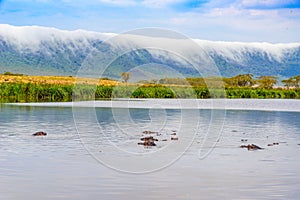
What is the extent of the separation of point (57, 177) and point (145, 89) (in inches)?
2127

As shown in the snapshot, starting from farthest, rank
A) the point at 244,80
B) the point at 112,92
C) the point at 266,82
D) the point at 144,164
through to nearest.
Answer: the point at 266,82
the point at 244,80
the point at 112,92
the point at 144,164

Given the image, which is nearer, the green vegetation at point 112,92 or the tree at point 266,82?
the green vegetation at point 112,92

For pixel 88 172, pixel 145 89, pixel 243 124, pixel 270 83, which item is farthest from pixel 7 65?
pixel 88 172

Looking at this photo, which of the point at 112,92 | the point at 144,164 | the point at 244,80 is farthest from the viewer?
the point at 244,80

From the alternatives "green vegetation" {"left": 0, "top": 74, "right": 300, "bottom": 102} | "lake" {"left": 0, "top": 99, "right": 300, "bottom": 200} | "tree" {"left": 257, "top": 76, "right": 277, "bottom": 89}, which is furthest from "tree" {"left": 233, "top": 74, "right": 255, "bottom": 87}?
"lake" {"left": 0, "top": 99, "right": 300, "bottom": 200}

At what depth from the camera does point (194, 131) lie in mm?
23031

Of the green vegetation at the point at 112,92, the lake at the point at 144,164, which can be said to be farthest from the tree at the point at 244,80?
the lake at the point at 144,164

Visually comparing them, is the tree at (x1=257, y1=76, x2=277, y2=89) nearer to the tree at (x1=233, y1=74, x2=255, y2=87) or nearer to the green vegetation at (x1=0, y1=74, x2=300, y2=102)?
the tree at (x1=233, y1=74, x2=255, y2=87)

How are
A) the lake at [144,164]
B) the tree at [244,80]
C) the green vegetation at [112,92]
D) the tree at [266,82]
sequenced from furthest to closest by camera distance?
the tree at [266,82], the tree at [244,80], the green vegetation at [112,92], the lake at [144,164]

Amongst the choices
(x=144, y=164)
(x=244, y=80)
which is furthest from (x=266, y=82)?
(x=144, y=164)

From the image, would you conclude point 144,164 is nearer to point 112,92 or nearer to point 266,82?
point 112,92

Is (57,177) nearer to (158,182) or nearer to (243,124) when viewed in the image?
(158,182)

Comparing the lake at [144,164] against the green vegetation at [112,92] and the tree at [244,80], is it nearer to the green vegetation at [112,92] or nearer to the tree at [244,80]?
the green vegetation at [112,92]

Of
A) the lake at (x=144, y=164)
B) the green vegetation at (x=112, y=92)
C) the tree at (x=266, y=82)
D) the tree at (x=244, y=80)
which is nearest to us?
the lake at (x=144, y=164)
